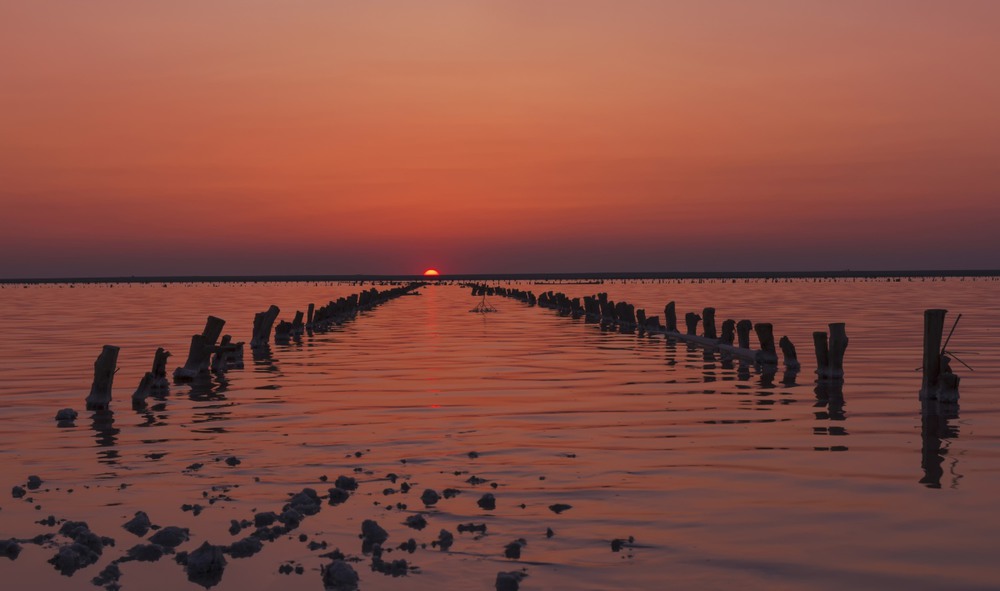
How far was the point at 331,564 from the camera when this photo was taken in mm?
8586

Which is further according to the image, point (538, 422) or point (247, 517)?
point (538, 422)

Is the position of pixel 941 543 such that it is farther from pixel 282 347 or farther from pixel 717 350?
pixel 282 347

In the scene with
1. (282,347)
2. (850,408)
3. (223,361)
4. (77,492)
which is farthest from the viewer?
(282,347)

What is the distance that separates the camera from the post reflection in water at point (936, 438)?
1280 centimetres

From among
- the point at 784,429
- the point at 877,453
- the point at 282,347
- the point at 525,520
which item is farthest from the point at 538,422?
the point at 282,347

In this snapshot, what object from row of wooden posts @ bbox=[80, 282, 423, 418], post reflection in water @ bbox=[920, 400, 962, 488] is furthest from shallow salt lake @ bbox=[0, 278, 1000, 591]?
row of wooden posts @ bbox=[80, 282, 423, 418]

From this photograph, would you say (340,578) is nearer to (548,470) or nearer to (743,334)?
(548,470)

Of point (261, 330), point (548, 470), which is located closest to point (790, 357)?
point (548, 470)

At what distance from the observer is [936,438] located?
15.7 meters

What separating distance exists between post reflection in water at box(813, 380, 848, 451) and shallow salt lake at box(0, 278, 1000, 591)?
3.5 inches

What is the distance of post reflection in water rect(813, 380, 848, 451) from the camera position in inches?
635

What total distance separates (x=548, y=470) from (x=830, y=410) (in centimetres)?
781

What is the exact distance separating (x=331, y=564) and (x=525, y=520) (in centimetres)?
249

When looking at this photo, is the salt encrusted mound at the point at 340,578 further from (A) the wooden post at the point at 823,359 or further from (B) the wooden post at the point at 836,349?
(A) the wooden post at the point at 823,359
